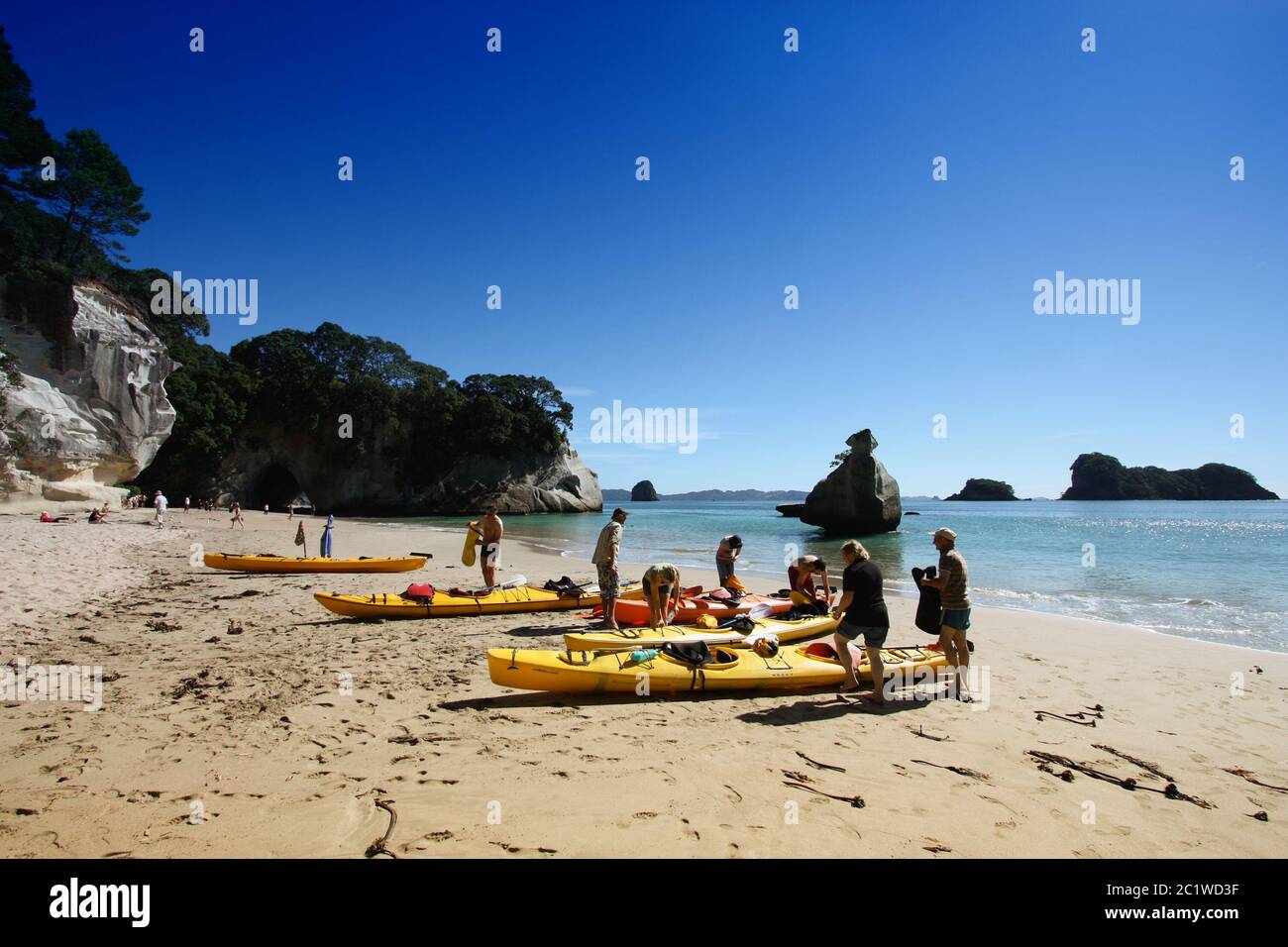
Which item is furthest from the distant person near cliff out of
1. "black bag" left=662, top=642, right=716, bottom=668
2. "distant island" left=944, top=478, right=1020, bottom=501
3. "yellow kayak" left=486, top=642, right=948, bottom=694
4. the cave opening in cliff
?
"distant island" left=944, top=478, right=1020, bottom=501

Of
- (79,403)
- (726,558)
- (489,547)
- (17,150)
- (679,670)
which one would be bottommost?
(679,670)

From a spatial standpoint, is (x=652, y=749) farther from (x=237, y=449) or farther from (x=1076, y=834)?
(x=237, y=449)

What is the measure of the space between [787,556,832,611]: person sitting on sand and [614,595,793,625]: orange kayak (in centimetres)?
33

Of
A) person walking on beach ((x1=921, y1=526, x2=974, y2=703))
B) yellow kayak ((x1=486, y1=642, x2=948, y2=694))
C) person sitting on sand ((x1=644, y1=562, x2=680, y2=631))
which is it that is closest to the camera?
yellow kayak ((x1=486, y1=642, x2=948, y2=694))

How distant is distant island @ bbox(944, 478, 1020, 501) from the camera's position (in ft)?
381

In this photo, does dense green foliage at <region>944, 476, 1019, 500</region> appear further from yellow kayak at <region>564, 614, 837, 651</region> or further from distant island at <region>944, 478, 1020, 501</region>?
yellow kayak at <region>564, 614, 837, 651</region>

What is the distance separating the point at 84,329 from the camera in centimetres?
2486

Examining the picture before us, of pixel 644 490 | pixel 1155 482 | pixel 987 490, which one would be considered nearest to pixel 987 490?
pixel 987 490

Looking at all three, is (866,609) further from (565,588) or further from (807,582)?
(565,588)

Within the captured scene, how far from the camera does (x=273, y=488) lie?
51.8m

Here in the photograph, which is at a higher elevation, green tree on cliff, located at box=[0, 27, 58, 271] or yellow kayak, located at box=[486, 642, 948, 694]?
green tree on cliff, located at box=[0, 27, 58, 271]

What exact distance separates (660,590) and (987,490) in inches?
5155

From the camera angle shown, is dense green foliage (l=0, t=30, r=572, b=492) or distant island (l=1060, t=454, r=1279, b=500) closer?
dense green foliage (l=0, t=30, r=572, b=492)

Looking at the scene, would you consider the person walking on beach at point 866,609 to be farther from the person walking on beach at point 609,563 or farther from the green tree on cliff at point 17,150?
the green tree on cliff at point 17,150
